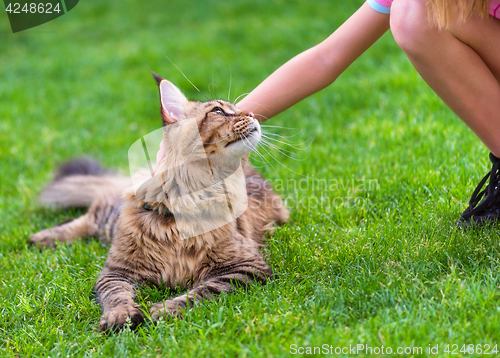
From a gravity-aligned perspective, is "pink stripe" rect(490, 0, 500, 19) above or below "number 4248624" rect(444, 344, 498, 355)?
above

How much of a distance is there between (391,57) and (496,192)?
383 centimetres

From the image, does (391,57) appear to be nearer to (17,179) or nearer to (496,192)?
(496,192)

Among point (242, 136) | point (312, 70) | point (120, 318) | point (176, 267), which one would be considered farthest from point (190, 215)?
point (312, 70)

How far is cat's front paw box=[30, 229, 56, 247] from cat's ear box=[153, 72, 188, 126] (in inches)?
56.4

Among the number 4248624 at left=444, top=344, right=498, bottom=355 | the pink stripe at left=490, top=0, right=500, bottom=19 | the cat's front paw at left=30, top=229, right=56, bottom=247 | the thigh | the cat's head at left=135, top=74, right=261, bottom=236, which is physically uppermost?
the pink stripe at left=490, top=0, right=500, bottom=19

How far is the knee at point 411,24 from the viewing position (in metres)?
2.11

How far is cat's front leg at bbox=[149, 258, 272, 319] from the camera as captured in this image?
6.75 feet

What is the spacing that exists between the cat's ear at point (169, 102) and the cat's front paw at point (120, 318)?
909 millimetres

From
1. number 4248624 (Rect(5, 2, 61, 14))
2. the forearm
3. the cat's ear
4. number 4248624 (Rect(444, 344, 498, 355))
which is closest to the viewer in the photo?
number 4248624 (Rect(444, 344, 498, 355))

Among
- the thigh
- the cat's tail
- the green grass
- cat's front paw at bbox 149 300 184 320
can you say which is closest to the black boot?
the green grass

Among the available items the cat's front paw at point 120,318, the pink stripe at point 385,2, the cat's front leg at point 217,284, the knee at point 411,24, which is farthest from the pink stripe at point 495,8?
Answer: the cat's front paw at point 120,318

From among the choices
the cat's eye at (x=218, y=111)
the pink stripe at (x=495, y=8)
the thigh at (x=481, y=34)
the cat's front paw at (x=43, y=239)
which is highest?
the pink stripe at (x=495, y=8)

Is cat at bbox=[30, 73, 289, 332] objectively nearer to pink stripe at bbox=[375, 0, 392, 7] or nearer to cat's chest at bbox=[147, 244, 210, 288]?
cat's chest at bbox=[147, 244, 210, 288]

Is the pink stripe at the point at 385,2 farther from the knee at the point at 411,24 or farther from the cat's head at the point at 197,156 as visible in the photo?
the cat's head at the point at 197,156
